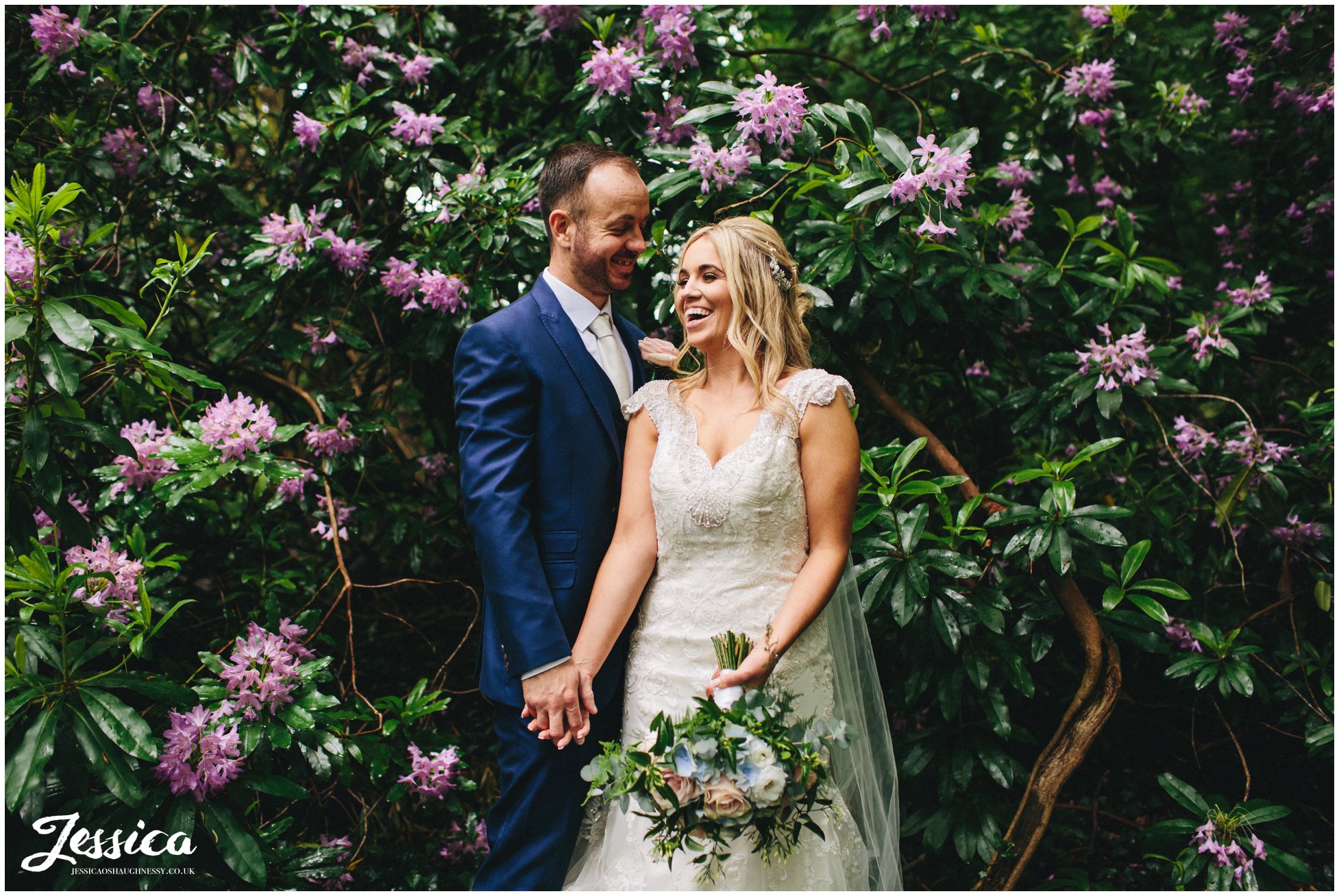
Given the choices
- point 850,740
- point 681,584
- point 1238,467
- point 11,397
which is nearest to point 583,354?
point 681,584

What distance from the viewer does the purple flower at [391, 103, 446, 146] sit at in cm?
284

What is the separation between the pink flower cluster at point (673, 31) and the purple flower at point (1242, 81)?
228 centimetres

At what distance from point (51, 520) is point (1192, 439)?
11.8ft

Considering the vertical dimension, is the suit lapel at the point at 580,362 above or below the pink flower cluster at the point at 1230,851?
above

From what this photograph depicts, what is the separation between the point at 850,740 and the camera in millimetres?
1664

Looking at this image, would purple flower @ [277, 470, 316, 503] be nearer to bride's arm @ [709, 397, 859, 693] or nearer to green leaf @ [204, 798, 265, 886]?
green leaf @ [204, 798, 265, 886]

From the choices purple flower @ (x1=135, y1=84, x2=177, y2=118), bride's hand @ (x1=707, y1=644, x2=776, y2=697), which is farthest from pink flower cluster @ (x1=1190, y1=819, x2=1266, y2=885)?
purple flower @ (x1=135, y1=84, x2=177, y2=118)

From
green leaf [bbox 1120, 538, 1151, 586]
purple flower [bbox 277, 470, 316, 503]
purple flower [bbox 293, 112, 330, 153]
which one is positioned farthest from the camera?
purple flower [bbox 293, 112, 330, 153]

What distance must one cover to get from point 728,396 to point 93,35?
8.11ft

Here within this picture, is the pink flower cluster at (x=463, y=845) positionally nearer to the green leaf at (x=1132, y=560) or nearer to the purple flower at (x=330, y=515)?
the purple flower at (x=330, y=515)

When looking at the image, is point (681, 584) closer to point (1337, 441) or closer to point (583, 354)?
point (583, 354)

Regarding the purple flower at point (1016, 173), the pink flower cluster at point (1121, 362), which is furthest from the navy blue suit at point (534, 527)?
the purple flower at point (1016, 173)

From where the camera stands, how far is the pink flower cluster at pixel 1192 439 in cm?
301

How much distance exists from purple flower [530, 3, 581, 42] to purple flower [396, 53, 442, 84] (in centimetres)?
38
